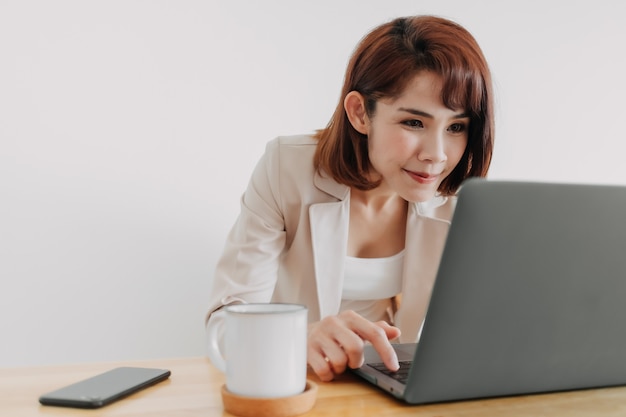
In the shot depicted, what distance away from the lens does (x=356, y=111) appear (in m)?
1.61

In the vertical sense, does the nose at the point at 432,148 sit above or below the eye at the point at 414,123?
below

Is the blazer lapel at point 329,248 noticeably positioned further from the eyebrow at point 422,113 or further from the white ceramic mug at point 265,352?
the white ceramic mug at point 265,352

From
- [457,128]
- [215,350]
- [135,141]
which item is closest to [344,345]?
[215,350]

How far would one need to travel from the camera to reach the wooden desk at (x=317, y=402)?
0.76m

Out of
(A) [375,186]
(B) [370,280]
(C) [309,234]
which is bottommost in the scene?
(B) [370,280]

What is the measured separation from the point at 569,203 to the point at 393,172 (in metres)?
0.85

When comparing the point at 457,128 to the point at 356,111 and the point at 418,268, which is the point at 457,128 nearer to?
the point at 356,111

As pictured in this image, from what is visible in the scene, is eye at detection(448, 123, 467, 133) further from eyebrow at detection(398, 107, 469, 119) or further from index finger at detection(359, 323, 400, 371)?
index finger at detection(359, 323, 400, 371)

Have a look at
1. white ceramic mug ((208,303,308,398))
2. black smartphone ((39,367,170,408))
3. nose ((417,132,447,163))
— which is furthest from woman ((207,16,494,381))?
white ceramic mug ((208,303,308,398))

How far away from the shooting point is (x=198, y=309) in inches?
84.2

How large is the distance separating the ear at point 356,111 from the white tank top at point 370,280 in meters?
0.33

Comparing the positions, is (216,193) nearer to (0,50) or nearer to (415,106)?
(0,50)

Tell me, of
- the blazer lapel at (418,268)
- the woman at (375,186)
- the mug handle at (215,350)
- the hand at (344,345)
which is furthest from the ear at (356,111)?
the mug handle at (215,350)

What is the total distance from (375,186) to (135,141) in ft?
2.57
